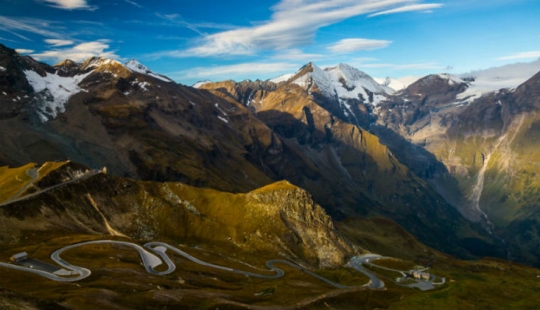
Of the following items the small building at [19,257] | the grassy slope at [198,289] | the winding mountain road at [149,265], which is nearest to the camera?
the grassy slope at [198,289]

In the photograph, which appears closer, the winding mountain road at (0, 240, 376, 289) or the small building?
the winding mountain road at (0, 240, 376, 289)

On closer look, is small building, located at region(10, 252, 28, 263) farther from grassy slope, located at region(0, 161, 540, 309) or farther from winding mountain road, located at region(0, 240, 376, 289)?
grassy slope, located at region(0, 161, 540, 309)

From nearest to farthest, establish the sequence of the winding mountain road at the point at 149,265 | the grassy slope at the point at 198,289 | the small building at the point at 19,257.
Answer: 1. the grassy slope at the point at 198,289
2. the winding mountain road at the point at 149,265
3. the small building at the point at 19,257

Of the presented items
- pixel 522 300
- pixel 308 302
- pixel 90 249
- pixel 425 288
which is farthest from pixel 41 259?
pixel 522 300

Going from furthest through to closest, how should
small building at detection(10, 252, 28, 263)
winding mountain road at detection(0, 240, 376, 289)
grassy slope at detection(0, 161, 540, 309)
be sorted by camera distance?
small building at detection(10, 252, 28, 263)
winding mountain road at detection(0, 240, 376, 289)
grassy slope at detection(0, 161, 540, 309)

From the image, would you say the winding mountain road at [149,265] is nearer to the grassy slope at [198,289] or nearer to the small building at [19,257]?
the grassy slope at [198,289]

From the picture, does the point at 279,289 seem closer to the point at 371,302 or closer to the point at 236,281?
the point at 236,281

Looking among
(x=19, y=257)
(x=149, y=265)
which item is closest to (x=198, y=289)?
(x=149, y=265)

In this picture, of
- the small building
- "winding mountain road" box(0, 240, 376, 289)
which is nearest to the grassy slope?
"winding mountain road" box(0, 240, 376, 289)

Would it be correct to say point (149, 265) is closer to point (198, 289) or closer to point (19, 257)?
point (198, 289)

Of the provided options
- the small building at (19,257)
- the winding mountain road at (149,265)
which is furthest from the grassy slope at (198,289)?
the small building at (19,257)

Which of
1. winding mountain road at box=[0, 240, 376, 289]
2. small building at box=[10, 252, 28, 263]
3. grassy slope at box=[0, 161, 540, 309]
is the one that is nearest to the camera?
grassy slope at box=[0, 161, 540, 309]
